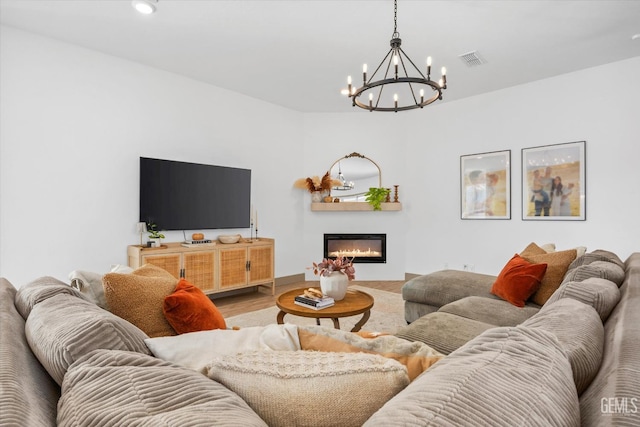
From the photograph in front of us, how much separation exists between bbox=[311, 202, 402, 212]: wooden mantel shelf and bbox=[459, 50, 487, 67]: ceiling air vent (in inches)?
92.7

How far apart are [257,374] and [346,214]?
16.9ft

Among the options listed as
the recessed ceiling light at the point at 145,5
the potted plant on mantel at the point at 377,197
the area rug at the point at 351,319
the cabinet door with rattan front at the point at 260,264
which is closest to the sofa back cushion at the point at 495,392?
the area rug at the point at 351,319

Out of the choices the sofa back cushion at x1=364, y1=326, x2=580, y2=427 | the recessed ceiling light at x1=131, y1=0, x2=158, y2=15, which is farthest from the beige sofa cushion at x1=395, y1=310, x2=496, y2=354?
the recessed ceiling light at x1=131, y1=0, x2=158, y2=15

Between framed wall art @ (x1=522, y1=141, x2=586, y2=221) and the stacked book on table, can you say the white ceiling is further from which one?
the stacked book on table

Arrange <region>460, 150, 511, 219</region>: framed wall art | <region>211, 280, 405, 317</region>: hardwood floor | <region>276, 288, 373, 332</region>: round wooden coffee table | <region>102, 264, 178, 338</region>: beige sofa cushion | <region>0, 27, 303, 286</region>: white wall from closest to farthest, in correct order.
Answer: <region>102, 264, 178, 338</region>: beige sofa cushion
<region>276, 288, 373, 332</region>: round wooden coffee table
<region>0, 27, 303, 286</region>: white wall
<region>211, 280, 405, 317</region>: hardwood floor
<region>460, 150, 511, 219</region>: framed wall art

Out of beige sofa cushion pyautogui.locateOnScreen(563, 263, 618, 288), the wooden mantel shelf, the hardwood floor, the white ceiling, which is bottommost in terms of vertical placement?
the hardwood floor

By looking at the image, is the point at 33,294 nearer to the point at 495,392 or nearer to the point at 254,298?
the point at 495,392

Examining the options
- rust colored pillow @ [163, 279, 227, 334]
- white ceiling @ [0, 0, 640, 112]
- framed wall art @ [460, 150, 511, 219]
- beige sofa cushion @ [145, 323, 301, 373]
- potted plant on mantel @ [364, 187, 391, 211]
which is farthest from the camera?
potted plant on mantel @ [364, 187, 391, 211]

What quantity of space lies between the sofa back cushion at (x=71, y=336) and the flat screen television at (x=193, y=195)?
11.0 feet

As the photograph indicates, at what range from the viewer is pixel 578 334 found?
79 cm

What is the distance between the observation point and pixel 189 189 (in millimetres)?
4285

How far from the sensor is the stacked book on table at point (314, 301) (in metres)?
2.47

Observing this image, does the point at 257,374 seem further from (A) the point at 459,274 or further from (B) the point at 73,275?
(A) the point at 459,274

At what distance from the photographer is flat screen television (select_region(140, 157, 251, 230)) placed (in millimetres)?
3982
